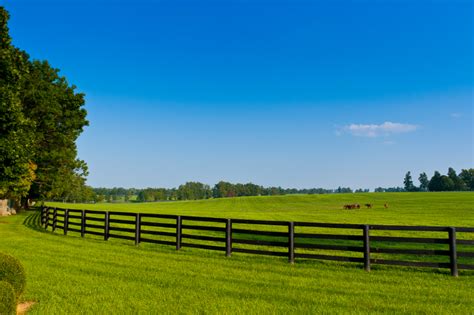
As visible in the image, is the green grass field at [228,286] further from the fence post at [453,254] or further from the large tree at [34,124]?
the large tree at [34,124]

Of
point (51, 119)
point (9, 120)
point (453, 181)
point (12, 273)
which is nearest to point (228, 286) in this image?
point (12, 273)

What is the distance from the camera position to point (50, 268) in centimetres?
1064

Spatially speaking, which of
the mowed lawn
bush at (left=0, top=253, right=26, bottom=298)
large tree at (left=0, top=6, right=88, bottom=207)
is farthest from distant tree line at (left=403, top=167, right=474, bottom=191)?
bush at (left=0, top=253, right=26, bottom=298)

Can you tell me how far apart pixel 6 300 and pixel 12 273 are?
165cm

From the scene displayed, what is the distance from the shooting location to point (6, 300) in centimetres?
508

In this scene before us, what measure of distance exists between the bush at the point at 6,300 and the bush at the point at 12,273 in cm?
131

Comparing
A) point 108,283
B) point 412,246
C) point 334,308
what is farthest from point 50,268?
point 412,246

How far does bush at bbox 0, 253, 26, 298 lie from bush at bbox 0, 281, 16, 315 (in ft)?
4.30

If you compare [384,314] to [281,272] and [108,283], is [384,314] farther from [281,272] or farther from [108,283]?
[108,283]

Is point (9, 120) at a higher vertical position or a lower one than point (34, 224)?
higher

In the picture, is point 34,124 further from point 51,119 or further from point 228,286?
point 228,286

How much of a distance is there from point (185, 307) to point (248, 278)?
9.17 feet

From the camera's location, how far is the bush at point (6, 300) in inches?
197

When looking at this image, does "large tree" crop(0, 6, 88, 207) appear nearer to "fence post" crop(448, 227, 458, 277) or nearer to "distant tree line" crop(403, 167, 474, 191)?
"fence post" crop(448, 227, 458, 277)
